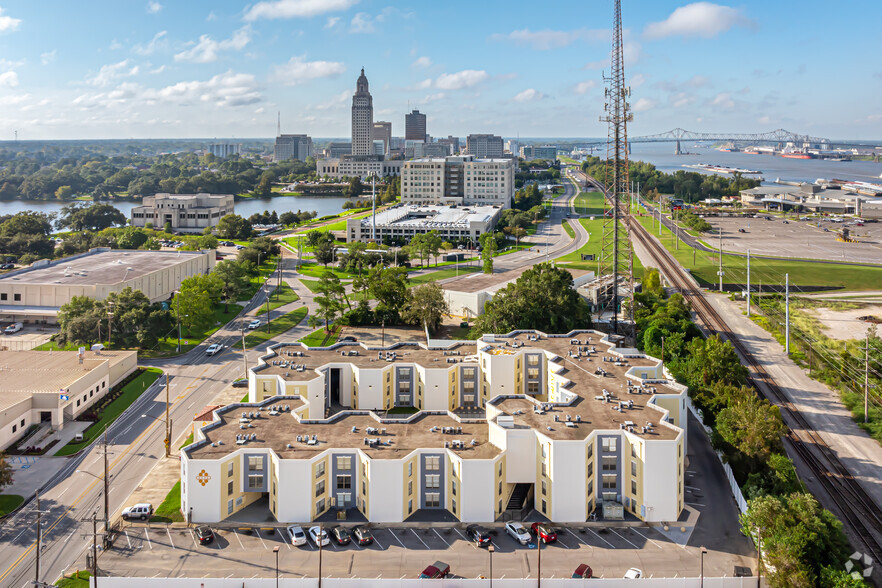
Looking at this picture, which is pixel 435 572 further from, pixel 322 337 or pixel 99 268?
pixel 99 268

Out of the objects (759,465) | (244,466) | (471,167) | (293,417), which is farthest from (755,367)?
(471,167)

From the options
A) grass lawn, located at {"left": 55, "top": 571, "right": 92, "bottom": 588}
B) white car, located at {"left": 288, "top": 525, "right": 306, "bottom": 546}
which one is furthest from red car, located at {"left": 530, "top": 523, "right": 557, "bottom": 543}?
grass lawn, located at {"left": 55, "top": 571, "right": 92, "bottom": 588}

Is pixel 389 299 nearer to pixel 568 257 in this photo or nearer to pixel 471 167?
pixel 568 257

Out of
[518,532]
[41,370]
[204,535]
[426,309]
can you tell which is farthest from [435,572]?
[426,309]

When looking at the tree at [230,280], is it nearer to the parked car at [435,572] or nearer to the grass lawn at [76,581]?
the grass lawn at [76,581]

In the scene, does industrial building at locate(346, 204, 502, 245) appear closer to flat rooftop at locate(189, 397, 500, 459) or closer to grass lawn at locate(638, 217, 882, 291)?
grass lawn at locate(638, 217, 882, 291)

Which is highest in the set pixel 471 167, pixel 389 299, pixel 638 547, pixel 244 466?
pixel 471 167
